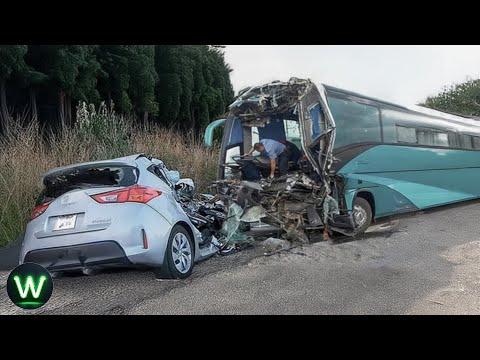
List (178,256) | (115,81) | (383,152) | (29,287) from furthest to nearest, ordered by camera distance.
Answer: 1. (115,81)
2. (383,152)
3. (178,256)
4. (29,287)

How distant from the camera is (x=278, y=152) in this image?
8422 mm

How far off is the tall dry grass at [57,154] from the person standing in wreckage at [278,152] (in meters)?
3.70

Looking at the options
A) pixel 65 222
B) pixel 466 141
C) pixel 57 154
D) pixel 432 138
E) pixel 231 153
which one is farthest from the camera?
pixel 466 141

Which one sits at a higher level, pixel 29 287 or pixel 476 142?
pixel 476 142

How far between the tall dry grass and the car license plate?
371cm

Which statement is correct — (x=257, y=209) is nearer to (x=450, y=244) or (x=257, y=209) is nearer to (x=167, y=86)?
(x=450, y=244)

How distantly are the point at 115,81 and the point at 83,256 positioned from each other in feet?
42.1

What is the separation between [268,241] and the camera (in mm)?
7414

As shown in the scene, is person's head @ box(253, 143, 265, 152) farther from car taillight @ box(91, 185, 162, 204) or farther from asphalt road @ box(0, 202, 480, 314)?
car taillight @ box(91, 185, 162, 204)

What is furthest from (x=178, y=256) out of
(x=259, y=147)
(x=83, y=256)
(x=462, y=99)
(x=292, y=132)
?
(x=462, y=99)

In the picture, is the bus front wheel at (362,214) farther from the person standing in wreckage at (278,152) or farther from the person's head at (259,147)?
the person's head at (259,147)

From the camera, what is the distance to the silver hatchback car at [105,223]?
491 centimetres

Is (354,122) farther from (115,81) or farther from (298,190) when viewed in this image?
(115,81)

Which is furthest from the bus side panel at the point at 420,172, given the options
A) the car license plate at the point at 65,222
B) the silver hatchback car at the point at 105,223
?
the car license plate at the point at 65,222
